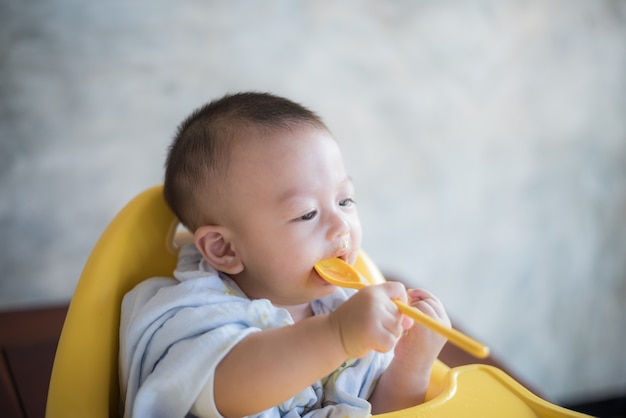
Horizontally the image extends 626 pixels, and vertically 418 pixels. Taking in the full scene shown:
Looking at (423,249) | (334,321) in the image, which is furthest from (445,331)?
(423,249)

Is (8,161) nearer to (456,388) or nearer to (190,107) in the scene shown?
(190,107)

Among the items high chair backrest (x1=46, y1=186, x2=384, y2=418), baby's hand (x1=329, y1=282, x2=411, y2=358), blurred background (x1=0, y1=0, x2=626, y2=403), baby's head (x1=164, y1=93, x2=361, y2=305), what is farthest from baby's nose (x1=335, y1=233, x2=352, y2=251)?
blurred background (x1=0, y1=0, x2=626, y2=403)

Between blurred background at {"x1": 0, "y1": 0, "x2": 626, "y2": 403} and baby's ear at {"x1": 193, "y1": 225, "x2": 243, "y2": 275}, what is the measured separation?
506 mm

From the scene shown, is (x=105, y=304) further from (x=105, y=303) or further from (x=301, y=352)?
(x=301, y=352)

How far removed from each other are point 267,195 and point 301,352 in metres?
0.19

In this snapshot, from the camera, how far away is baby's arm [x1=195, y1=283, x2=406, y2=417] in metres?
0.56

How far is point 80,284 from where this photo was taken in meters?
0.70

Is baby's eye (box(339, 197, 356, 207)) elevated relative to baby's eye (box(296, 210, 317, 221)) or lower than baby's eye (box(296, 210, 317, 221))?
elevated

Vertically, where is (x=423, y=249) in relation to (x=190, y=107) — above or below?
below

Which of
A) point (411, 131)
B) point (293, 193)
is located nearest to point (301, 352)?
point (293, 193)

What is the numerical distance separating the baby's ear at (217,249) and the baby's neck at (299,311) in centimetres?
10

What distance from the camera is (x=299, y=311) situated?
2.60 feet

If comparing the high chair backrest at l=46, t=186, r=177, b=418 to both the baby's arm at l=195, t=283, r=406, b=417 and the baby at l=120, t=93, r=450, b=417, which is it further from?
the baby's arm at l=195, t=283, r=406, b=417

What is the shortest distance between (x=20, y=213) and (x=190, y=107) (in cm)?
36
